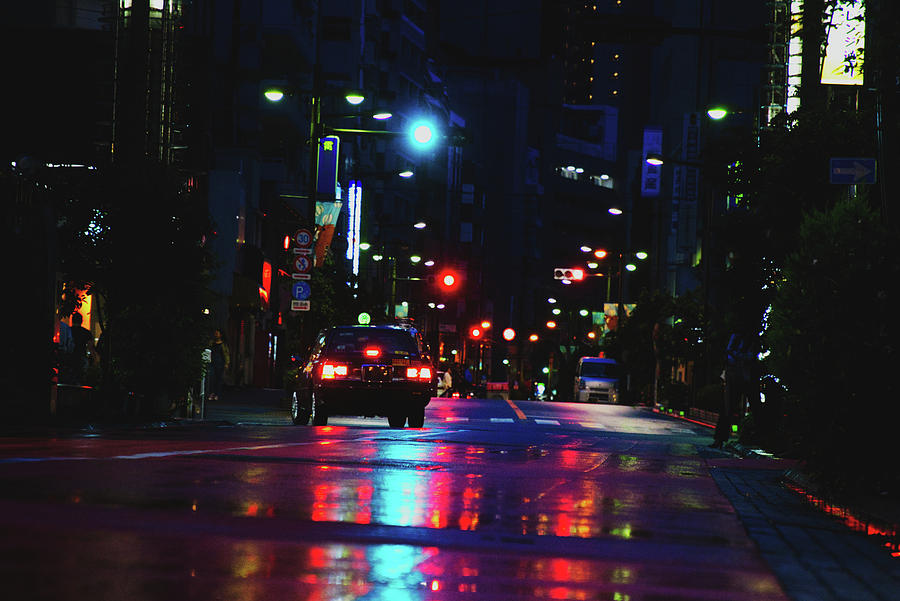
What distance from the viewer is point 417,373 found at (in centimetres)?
2652

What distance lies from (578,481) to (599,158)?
180138 mm

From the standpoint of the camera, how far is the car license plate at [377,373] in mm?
26266

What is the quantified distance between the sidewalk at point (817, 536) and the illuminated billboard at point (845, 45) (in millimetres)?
3964

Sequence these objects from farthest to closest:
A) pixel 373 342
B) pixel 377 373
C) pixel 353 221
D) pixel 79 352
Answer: pixel 353 221 < pixel 373 342 < pixel 377 373 < pixel 79 352

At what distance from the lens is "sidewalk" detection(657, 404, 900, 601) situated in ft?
23.4

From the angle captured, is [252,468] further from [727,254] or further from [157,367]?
[727,254]

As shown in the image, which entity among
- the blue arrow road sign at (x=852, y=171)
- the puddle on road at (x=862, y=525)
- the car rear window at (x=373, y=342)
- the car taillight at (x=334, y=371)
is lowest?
the puddle on road at (x=862, y=525)

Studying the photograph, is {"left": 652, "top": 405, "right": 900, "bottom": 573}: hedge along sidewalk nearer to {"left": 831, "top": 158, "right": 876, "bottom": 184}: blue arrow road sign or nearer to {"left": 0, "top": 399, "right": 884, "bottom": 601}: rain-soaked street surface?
{"left": 0, "top": 399, "right": 884, "bottom": 601}: rain-soaked street surface

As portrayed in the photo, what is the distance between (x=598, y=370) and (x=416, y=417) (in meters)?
44.3

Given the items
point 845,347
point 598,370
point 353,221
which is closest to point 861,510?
point 845,347

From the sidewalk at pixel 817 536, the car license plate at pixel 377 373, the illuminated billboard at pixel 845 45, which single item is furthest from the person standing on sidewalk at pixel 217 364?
the sidewalk at pixel 817 536

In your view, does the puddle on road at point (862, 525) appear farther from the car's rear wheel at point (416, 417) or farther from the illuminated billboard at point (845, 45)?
the car's rear wheel at point (416, 417)

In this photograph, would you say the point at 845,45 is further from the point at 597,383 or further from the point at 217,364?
the point at 597,383

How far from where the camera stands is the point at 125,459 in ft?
41.8
